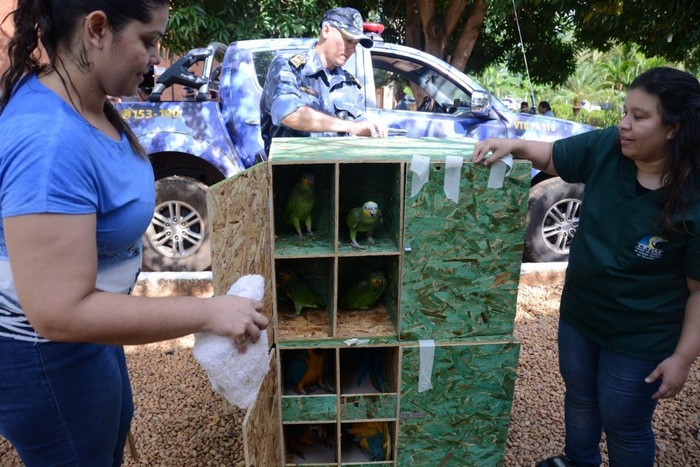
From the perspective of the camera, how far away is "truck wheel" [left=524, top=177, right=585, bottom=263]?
16.4 feet

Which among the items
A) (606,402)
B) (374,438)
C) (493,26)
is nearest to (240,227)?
(374,438)

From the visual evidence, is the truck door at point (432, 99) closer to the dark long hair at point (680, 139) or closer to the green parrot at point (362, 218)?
the green parrot at point (362, 218)

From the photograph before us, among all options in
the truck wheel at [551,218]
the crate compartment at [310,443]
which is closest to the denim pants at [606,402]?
the crate compartment at [310,443]

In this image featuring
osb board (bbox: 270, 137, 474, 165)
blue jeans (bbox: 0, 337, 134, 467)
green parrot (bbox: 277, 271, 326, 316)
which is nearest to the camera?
blue jeans (bbox: 0, 337, 134, 467)

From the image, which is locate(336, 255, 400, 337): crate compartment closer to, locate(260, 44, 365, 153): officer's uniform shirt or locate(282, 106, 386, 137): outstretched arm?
locate(282, 106, 386, 137): outstretched arm

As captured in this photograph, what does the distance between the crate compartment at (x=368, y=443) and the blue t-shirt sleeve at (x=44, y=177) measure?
203cm

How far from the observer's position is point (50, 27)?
111 cm

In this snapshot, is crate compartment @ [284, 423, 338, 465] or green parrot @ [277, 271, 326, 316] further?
crate compartment @ [284, 423, 338, 465]

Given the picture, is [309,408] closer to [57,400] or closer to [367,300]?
[367,300]

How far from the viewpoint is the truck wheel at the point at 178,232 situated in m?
4.73

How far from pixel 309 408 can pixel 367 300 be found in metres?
0.59

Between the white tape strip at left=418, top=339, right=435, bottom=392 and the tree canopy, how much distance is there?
4948 millimetres

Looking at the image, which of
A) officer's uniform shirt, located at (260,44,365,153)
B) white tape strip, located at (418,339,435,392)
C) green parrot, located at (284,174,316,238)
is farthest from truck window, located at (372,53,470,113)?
white tape strip, located at (418,339,435,392)

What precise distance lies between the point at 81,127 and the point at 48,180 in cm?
18
